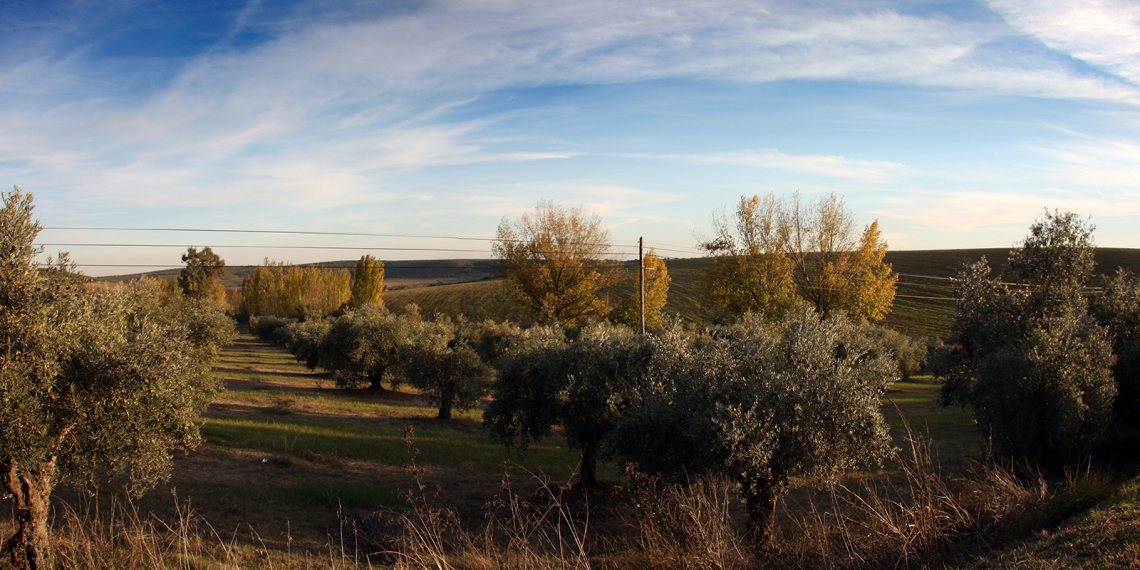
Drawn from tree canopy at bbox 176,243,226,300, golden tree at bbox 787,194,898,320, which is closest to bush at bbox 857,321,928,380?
golden tree at bbox 787,194,898,320

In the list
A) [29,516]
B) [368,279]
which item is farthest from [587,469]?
[368,279]

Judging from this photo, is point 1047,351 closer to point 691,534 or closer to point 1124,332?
point 1124,332

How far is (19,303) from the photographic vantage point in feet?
25.4

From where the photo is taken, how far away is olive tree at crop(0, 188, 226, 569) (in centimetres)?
757

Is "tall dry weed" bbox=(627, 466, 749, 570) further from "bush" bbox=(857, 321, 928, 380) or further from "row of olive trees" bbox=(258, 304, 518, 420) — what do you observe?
"bush" bbox=(857, 321, 928, 380)

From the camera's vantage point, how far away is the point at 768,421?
399 inches

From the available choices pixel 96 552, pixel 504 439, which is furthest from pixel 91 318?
pixel 504 439

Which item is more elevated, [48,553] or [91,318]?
[91,318]

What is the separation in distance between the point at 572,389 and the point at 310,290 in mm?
81091

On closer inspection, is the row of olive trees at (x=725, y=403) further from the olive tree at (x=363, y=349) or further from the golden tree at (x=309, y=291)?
the golden tree at (x=309, y=291)

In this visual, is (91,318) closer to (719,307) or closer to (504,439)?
(504,439)

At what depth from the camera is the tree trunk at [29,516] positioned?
7.93 meters

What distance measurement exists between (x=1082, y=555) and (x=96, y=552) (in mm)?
11885

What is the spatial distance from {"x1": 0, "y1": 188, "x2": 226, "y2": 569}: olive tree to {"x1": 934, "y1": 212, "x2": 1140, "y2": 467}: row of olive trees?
60.4 ft
